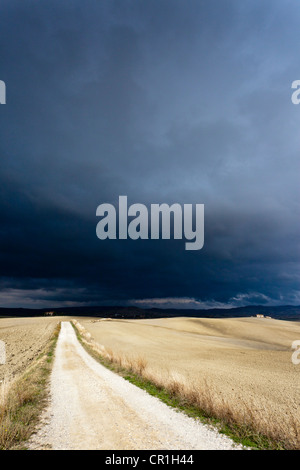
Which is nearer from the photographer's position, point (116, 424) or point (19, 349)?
point (116, 424)

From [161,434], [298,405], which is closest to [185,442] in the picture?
[161,434]

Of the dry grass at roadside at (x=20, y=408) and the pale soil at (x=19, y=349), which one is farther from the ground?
the dry grass at roadside at (x=20, y=408)

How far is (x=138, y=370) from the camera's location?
19609 mm

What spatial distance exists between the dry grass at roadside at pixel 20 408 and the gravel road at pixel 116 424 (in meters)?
0.47

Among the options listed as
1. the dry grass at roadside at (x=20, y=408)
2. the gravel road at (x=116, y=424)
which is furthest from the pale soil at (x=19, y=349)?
the gravel road at (x=116, y=424)

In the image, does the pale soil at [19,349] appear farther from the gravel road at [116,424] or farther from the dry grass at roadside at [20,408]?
the gravel road at [116,424]

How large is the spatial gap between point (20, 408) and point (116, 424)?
529cm

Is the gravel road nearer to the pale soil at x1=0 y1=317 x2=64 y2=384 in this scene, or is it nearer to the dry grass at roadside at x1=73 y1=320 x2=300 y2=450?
the dry grass at roadside at x1=73 y1=320 x2=300 y2=450

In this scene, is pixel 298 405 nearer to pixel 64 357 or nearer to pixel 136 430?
pixel 136 430

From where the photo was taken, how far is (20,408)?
11.8 metres

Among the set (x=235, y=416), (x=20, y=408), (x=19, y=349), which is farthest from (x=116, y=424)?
(x=19, y=349)

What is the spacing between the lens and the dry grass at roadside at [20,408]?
844 cm

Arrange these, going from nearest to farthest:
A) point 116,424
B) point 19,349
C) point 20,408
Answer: point 116,424 < point 20,408 < point 19,349

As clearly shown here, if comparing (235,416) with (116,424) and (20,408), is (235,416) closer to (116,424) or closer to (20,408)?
(116,424)
